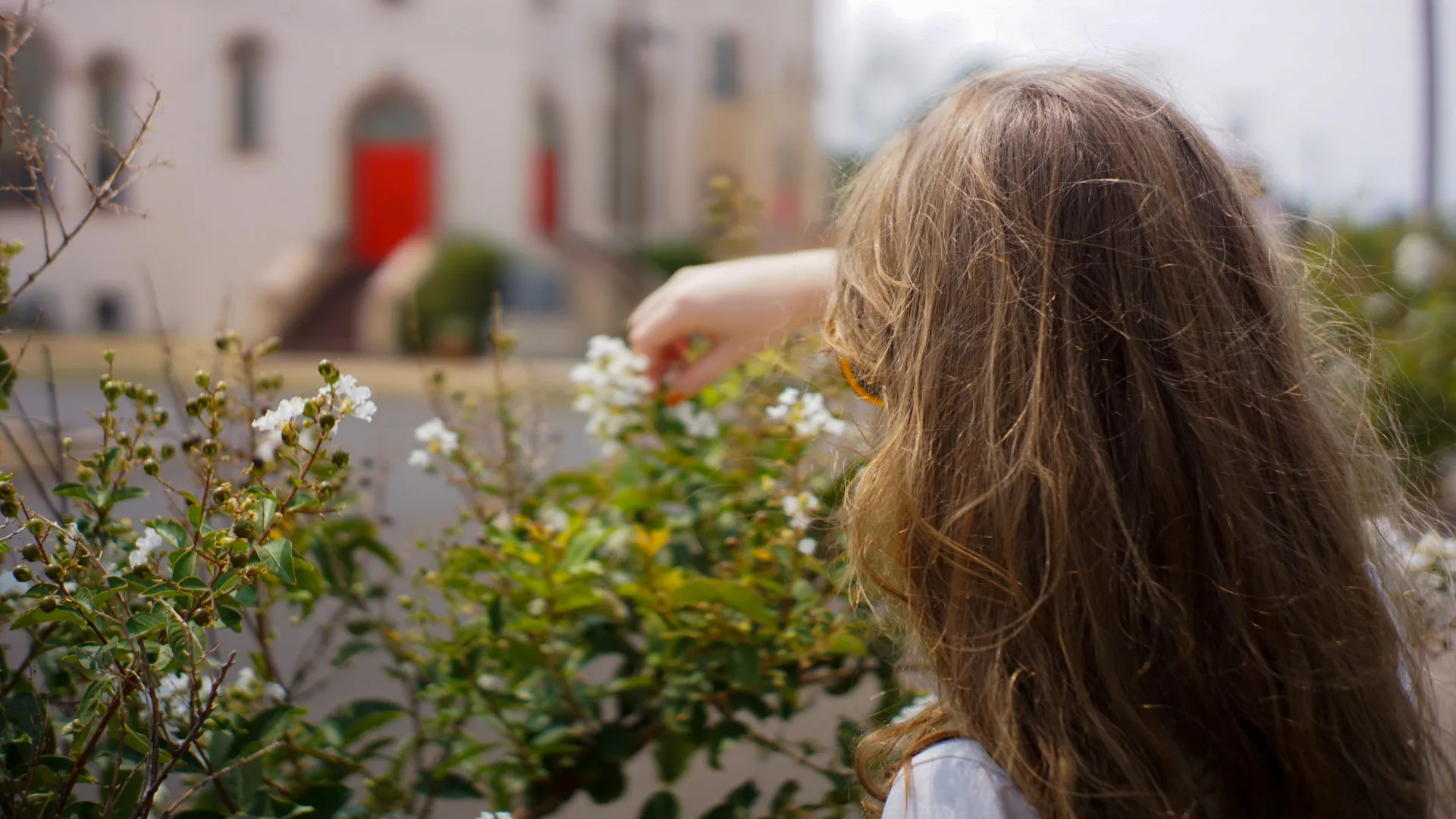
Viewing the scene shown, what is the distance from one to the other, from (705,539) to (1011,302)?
2.68 feet

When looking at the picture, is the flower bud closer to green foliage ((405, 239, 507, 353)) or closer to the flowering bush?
the flowering bush

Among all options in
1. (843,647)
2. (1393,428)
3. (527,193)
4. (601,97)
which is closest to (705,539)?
(843,647)

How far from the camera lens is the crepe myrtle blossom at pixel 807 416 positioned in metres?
1.49

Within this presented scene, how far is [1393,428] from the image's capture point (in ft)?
3.91

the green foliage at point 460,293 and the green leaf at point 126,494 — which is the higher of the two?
the green leaf at point 126,494

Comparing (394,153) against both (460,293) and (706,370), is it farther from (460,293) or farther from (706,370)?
(706,370)

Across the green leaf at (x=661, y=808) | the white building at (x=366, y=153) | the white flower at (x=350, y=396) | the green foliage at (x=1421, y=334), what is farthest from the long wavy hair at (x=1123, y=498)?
the white building at (x=366, y=153)

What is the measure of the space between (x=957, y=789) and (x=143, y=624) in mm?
709

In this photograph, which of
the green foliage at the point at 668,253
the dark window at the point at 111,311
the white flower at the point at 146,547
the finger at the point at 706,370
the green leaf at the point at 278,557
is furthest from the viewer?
the green foliage at the point at 668,253

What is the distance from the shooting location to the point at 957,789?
35.3 inches

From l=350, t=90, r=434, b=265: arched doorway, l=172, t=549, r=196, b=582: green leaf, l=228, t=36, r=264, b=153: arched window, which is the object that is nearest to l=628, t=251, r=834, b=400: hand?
l=172, t=549, r=196, b=582: green leaf

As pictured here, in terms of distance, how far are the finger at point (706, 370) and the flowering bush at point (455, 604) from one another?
0.17 feet

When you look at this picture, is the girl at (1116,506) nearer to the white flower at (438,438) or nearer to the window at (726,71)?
the white flower at (438,438)

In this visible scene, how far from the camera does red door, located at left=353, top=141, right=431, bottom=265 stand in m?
17.6
